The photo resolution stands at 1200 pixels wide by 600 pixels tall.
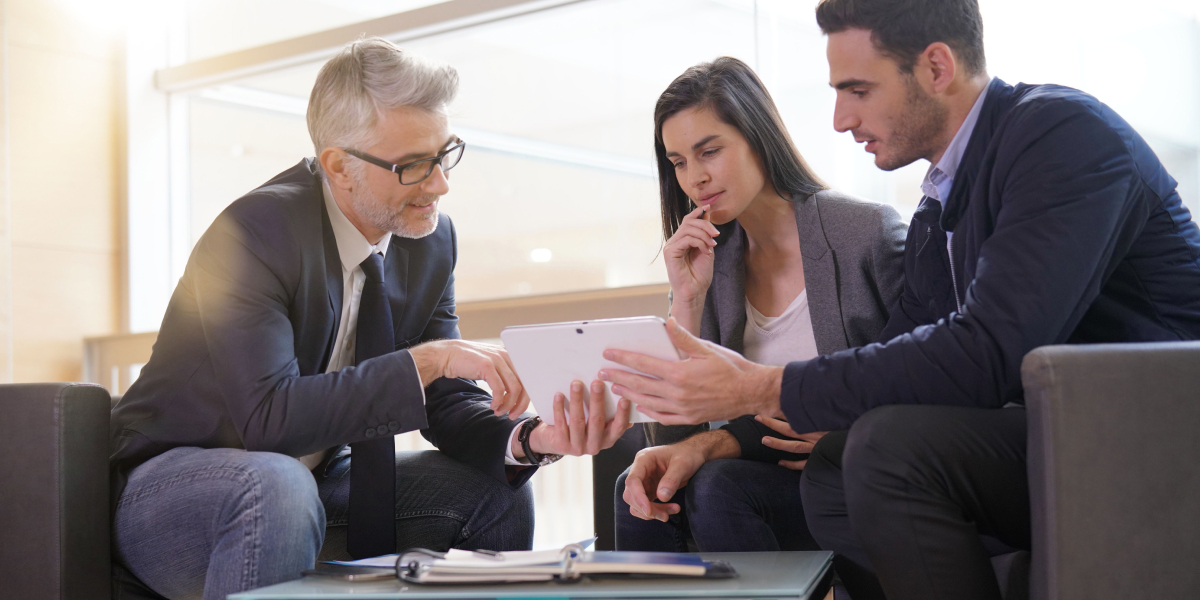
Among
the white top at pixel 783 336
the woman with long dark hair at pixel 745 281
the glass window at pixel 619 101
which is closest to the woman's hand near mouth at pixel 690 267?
the woman with long dark hair at pixel 745 281

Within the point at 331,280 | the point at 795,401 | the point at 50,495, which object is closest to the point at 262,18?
the point at 331,280

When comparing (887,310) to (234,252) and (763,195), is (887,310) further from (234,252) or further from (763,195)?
(234,252)

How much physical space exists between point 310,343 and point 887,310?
1.08 metres

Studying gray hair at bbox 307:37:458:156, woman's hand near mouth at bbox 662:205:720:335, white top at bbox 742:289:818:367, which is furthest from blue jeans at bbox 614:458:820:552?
gray hair at bbox 307:37:458:156

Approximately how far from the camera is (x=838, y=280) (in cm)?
186

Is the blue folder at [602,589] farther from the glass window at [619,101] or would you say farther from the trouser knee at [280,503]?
the glass window at [619,101]

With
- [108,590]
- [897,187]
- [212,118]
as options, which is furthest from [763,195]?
[212,118]

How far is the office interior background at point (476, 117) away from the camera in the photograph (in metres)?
2.30

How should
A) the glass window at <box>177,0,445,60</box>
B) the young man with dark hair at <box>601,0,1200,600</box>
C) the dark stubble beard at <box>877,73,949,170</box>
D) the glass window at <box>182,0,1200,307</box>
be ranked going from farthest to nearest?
1. the glass window at <box>177,0,445,60</box>
2. the glass window at <box>182,0,1200,307</box>
3. the dark stubble beard at <box>877,73,949,170</box>
4. the young man with dark hair at <box>601,0,1200,600</box>

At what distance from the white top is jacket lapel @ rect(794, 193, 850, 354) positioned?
3cm

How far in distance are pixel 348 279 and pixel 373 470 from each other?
1.17 feet

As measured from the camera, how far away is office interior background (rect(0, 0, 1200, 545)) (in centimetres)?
230

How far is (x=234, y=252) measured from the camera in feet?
5.29

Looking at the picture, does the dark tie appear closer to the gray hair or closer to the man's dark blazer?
the man's dark blazer
